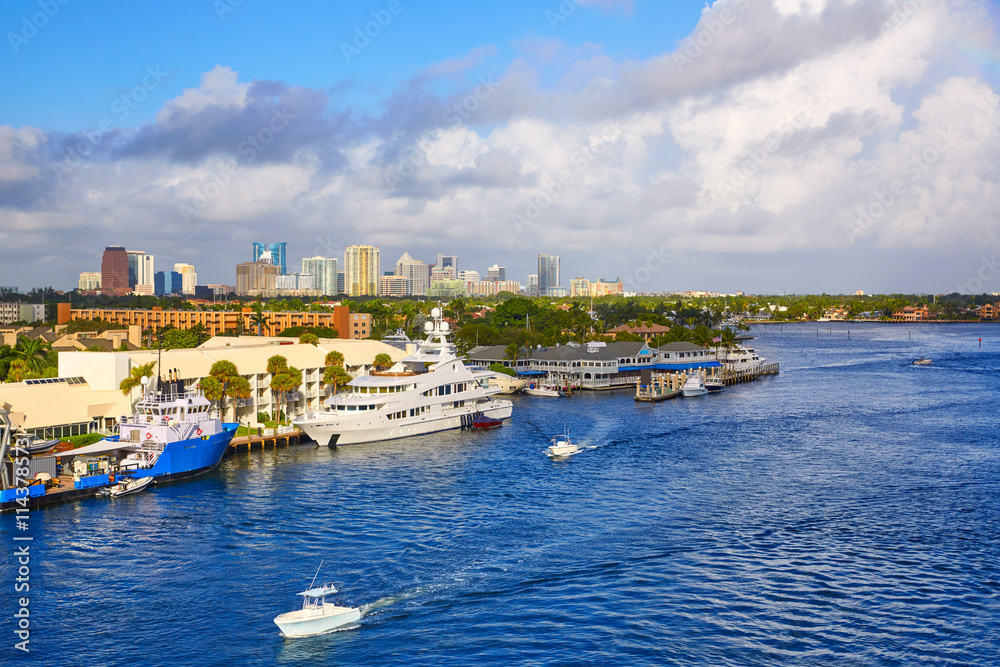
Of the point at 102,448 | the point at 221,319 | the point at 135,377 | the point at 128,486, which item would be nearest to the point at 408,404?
the point at 135,377

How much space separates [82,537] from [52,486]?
25.9ft

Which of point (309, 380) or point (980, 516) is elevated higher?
point (309, 380)

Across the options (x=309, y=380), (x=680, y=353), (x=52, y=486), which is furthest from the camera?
(x=680, y=353)

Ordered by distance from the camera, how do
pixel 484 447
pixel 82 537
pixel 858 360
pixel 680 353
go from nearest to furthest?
pixel 82 537
pixel 484 447
pixel 680 353
pixel 858 360

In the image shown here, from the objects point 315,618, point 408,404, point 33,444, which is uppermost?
point 408,404

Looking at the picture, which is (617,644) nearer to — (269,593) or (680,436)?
(269,593)

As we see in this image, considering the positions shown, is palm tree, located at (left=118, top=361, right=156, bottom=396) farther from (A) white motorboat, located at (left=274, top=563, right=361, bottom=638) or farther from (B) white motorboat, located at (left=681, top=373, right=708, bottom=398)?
(B) white motorboat, located at (left=681, top=373, right=708, bottom=398)

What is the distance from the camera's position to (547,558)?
107 ft

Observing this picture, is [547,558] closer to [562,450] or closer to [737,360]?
[562,450]

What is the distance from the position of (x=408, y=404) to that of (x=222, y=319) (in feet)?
315

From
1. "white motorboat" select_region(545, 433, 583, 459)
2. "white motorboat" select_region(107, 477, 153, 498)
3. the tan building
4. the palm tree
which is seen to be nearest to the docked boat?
"white motorboat" select_region(545, 433, 583, 459)

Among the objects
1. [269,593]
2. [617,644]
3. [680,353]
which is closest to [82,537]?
[269,593]

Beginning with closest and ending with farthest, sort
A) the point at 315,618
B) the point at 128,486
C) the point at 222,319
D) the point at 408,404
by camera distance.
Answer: the point at 315,618
the point at 128,486
the point at 408,404
the point at 222,319

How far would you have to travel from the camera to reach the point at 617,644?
83.3 feet
